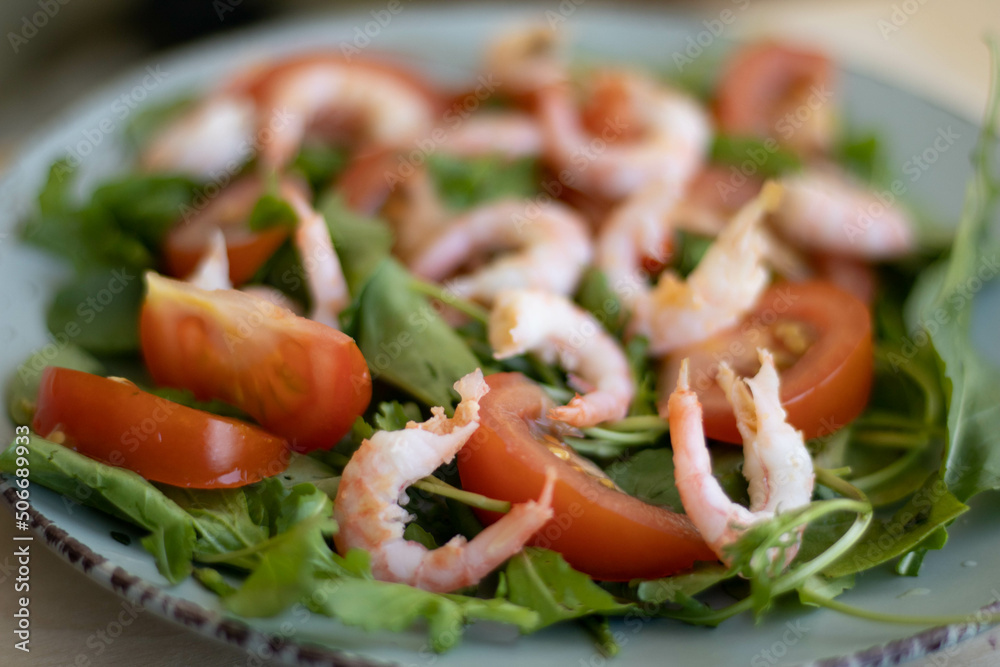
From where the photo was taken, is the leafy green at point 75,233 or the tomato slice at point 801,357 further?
the leafy green at point 75,233

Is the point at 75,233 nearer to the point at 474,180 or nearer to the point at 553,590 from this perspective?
the point at 474,180

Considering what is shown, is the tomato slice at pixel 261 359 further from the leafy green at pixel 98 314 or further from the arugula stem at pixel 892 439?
the arugula stem at pixel 892 439

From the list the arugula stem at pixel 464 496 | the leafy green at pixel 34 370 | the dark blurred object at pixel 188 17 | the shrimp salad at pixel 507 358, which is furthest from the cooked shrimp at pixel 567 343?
the dark blurred object at pixel 188 17

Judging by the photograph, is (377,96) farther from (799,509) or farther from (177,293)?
(799,509)

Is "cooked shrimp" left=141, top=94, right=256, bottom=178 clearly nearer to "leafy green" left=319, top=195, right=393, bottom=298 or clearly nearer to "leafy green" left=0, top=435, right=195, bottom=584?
"leafy green" left=319, top=195, right=393, bottom=298

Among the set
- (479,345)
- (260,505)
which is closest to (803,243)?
(479,345)

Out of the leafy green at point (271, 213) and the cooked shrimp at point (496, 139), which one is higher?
the cooked shrimp at point (496, 139)

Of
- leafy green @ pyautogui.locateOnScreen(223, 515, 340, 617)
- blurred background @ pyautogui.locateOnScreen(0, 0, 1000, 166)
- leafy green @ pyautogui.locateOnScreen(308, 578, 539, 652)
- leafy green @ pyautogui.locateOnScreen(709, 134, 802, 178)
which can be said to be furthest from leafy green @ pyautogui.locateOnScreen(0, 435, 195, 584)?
blurred background @ pyautogui.locateOnScreen(0, 0, 1000, 166)
